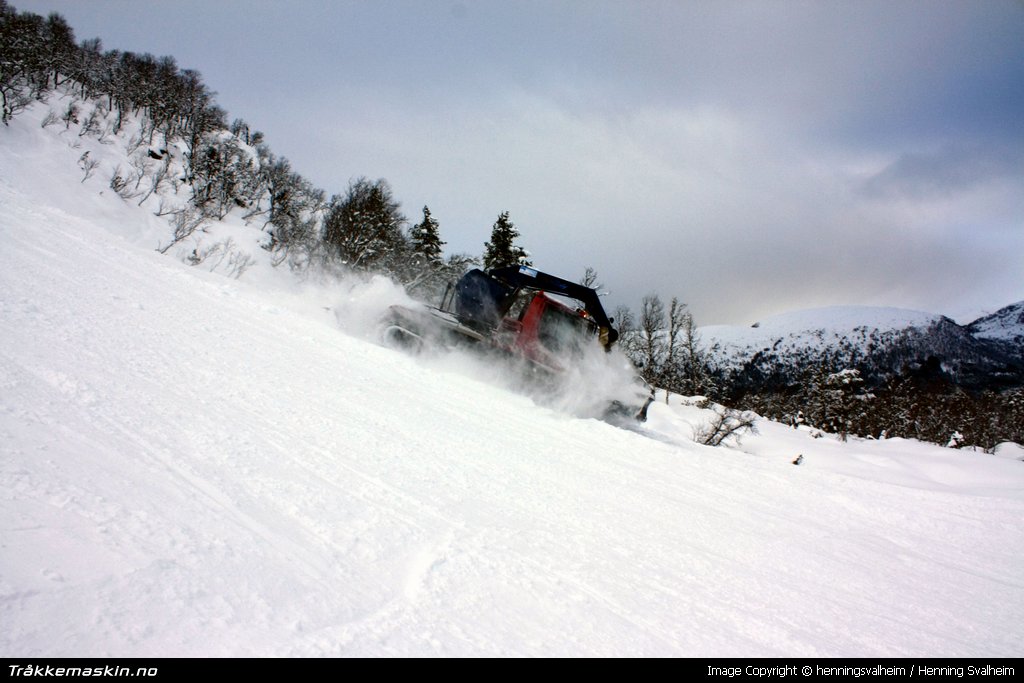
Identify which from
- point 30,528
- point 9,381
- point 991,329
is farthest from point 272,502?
point 991,329

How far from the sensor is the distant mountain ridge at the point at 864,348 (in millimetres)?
118000

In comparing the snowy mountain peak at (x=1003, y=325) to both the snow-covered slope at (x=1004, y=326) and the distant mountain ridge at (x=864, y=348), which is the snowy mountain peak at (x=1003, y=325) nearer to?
the snow-covered slope at (x=1004, y=326)

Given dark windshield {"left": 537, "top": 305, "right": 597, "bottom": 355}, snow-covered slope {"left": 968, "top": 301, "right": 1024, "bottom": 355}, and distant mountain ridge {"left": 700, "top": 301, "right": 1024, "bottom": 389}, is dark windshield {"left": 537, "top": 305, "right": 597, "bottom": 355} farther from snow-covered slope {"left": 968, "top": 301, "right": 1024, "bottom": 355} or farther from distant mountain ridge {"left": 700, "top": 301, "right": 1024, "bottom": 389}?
snow-covered slope {"left": 968, "top": 301, "right": 1024, "bottom": 355}

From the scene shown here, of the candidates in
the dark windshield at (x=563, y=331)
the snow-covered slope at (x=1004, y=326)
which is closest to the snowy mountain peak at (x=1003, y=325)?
the snow-covered slope at (x=1004, y=326)

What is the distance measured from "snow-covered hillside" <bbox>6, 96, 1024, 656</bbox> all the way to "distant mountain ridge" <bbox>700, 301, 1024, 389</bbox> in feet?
382

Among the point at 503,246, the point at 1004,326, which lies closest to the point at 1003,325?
the point at 1004,326

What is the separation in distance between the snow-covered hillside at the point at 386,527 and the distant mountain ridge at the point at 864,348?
117m

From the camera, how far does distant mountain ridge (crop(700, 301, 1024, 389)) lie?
387 feet

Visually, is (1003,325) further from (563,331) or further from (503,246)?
(563,331)

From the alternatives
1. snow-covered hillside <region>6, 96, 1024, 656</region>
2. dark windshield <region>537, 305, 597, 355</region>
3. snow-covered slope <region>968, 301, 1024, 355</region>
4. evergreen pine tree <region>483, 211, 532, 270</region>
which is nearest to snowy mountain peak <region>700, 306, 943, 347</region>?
snow-covered slope <region>968, 301, 1024, 355</region>

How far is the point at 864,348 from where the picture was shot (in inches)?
5231

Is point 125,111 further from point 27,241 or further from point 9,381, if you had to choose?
point 9,381

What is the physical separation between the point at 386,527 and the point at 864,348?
16426 cm
